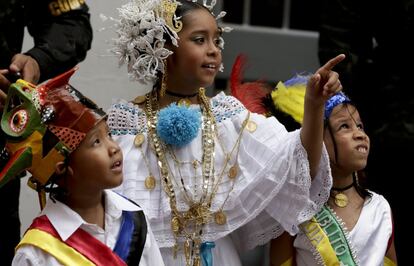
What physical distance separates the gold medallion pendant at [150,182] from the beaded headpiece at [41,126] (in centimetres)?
49

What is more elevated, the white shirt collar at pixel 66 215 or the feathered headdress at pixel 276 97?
the feathered headdress at pixel 276 97

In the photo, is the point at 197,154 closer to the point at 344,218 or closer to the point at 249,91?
the point at 249,91

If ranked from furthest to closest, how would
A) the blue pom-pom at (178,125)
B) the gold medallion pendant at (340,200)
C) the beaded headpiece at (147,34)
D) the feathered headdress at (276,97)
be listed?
the feathered headdress at (276,97), the gold medallion pendant at (340,200), the beaded headpiece at (147,34), the blue pom-pom at (178,125)

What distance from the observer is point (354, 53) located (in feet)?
15.7

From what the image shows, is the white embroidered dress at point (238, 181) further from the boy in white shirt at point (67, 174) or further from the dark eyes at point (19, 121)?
the dark eyes at point (19, 121)

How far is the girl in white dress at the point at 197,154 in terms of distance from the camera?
3.86 meters

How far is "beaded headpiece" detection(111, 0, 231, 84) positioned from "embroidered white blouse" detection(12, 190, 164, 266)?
0.56m

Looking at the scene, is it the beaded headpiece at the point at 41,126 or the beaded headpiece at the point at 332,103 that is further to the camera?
the beaded headpiece at the point at 332,103

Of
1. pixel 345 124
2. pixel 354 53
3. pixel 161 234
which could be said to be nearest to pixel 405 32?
pixel 354 53

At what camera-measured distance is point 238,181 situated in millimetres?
3910

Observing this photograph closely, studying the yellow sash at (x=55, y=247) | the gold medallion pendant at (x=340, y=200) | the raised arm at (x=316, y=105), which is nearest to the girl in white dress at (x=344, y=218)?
the gold medallion pendant at (x=340, y=200)

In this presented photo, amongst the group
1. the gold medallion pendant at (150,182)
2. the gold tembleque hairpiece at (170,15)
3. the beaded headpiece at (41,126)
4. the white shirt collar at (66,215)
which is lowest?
the gold medallion pendant at (150,182)

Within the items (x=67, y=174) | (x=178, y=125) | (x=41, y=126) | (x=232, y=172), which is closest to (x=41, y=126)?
(x=41, y=126)

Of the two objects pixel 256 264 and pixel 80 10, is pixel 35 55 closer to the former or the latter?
pixel 80 10
